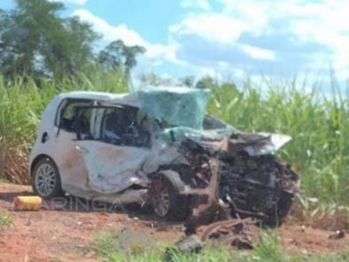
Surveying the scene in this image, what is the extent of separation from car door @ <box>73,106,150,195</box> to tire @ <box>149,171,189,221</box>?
0.62 m

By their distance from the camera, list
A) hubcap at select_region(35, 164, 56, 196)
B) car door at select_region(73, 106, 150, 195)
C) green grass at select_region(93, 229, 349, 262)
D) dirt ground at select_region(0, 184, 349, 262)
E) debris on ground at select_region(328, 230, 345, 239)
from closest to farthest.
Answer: green grass at select_region(93, 229, 349, 262)
dirt ground at select_region(0, 184, 349, 262)
debris on ground at select_region(328, 230, 345, 239)
car door at select_region(73, 106, 150, 195)
hubcap at select_region(35, 164, 56, 196)

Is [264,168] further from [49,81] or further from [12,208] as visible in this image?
[49,81]

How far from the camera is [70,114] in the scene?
14.8 meters

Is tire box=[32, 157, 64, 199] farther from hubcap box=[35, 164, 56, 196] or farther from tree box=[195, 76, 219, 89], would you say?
tree box=[195, 76, 219, 89]

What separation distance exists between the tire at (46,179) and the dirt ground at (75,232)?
28 cm

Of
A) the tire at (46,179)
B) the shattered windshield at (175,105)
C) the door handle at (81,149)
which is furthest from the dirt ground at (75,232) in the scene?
the shattered windshield at (175,105)

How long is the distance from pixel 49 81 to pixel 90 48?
49.1 feet

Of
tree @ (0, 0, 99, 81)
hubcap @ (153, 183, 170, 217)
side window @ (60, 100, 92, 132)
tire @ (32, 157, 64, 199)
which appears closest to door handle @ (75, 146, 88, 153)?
side window @ (60, 100, 92, 132)

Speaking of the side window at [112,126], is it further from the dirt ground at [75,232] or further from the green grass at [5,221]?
the green grass at [5,221]

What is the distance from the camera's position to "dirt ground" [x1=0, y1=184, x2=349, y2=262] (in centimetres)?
935

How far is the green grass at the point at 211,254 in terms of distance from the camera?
8539mm

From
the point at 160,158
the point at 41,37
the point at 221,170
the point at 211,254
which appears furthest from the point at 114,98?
the point at 41,37

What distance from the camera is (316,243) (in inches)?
451

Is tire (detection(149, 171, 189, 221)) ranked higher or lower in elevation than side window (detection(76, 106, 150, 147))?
lower
